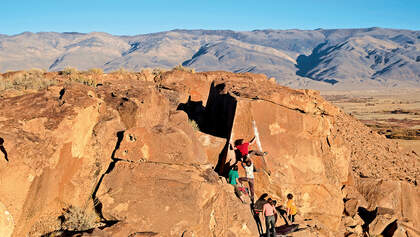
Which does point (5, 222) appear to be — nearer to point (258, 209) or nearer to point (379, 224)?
point (258, 209)

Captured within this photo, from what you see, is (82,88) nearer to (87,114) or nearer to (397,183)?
(87,114)

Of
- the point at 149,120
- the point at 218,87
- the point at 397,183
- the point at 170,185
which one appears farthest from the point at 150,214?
the point at 397,183

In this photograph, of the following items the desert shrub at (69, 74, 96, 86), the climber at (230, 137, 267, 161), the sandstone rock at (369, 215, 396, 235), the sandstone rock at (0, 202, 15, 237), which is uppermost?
the desert shrub at (69, 74, 96, 86)

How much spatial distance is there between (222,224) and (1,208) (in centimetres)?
454

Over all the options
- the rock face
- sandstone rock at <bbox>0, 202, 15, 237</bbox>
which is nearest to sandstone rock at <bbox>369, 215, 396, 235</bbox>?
the rock face

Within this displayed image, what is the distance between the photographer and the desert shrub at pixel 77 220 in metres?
7.04

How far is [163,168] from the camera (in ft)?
26.8

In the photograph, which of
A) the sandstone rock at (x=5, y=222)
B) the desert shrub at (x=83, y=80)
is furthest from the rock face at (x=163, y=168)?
the desert shrub at (x=83, y=80)

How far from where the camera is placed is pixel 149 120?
404 inches

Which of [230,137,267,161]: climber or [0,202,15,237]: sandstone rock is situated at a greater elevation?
[230,137,267,161]: climber

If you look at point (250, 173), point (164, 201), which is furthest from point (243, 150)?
point (164, 201)

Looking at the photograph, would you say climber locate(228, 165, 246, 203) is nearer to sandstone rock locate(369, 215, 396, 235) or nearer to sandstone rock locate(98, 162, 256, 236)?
sandstone rock locate(98, 162, 256, 236)

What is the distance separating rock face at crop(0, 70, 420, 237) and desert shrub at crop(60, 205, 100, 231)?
0.07ft

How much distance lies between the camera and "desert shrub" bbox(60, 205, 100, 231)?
704cm
